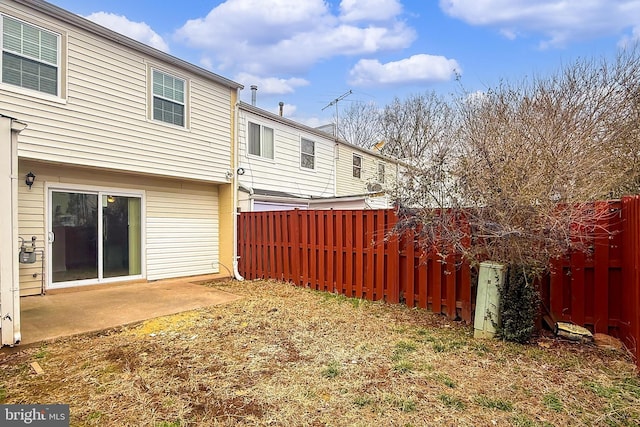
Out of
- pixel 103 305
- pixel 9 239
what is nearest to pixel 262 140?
pixel 103 305

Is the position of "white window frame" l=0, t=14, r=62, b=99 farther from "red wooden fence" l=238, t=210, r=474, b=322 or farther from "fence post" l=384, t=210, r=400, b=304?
"fence post" l=384, t=210, r=400, b=304

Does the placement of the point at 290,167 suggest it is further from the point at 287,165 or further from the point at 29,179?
the point at 29,179

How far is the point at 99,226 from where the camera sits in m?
7.21

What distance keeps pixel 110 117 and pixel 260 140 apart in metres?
4.17

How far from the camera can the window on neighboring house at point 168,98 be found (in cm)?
769

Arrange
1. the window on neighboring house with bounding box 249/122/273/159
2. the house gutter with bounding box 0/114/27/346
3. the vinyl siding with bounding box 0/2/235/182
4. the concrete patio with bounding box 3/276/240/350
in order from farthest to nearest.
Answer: the window on neighboring house with bounding box 249/122/273/159 < the vinyl siding with bounding box 0/2/235/182 < the concrete patio with bounding box 3/276/240/350 < the house gutter with bounding box 0/114/27/346

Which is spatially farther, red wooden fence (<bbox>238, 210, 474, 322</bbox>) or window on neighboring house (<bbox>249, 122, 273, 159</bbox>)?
window on neighboring house (<bbox>249, 122, 273, 159</bbox>)

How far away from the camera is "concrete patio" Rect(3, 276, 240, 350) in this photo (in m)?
4.66

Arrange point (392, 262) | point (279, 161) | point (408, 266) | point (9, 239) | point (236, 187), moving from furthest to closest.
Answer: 1. point (279, 161)
2. point (236, 187)
3. point (392, 262)
4. point (408, 266)
5. point (9, 239)

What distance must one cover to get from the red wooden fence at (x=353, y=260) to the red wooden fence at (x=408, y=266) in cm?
2

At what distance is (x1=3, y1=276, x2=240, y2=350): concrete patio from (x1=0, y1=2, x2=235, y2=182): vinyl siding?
8.23 ft

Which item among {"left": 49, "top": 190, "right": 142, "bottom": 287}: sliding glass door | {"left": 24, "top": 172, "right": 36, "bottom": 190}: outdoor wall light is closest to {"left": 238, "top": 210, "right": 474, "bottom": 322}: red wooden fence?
{"left": 49, "top": 190, "right": 142, "bottom": 287}: sliding glass door

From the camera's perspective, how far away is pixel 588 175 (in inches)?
155

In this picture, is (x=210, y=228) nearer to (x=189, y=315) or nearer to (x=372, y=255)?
(x=189, y=315)
